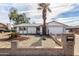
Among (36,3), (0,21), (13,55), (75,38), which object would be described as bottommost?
(13,55)

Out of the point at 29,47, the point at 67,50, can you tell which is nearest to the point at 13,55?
the point at 29,47

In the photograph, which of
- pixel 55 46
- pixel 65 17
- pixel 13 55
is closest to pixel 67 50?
pixel 55 46

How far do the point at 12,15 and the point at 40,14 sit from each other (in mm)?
558

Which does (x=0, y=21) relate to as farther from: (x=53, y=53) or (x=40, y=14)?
(x=53, y=53)

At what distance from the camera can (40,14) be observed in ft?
15.5

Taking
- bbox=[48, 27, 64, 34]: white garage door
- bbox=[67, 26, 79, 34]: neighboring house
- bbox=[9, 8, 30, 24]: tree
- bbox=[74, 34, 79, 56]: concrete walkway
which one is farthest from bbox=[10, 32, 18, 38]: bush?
bbox=[74, 34, 79, 56]: concrete walkway

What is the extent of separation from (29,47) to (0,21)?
77cm

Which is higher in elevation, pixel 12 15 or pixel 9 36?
pixel 12 15

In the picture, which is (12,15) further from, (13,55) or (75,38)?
(75,38)

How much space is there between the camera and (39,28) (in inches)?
186

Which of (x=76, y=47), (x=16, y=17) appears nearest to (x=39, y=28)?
(x=16, y=17)

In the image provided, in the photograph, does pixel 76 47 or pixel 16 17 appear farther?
pixel 16 17

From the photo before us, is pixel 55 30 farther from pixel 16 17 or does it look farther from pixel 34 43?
pixel 16 17

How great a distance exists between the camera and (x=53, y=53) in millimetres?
4660
